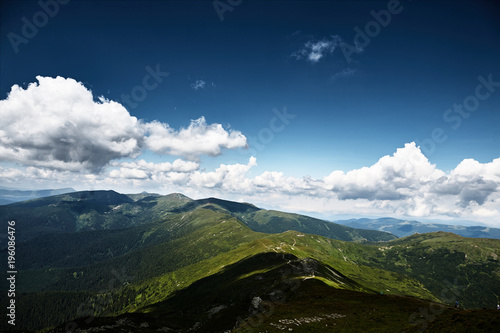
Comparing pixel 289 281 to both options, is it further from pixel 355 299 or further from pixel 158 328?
pixel 158 328

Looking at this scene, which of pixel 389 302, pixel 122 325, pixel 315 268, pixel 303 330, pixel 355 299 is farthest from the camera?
pixel 315 268

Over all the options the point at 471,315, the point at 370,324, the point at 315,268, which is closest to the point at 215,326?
the point at 370,324

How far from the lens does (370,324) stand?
177 feet

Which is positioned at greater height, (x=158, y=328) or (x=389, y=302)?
(x=389, y=302)

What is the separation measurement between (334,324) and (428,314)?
75.9ft

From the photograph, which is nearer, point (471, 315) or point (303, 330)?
point (471, 315)

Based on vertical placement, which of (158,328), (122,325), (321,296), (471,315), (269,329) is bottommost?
(158,328)

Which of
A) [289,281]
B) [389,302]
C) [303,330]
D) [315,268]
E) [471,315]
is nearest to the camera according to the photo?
[471,315]

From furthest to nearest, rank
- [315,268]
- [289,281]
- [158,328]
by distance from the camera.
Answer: [315,268]
[289,281]
[158,328]

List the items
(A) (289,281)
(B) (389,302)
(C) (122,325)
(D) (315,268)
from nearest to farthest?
(B) (389,302) → (C) (122,325) → (A) (289,281) → (D) (315,268)

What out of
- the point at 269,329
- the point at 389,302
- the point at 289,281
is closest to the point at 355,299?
the point at 389,302

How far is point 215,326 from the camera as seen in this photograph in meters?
85.5

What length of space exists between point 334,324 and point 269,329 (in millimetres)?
16512

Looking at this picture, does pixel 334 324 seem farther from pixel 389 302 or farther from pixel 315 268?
pixel 315 268
